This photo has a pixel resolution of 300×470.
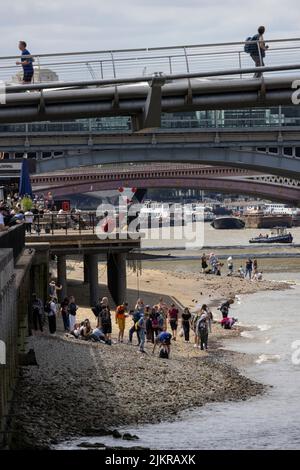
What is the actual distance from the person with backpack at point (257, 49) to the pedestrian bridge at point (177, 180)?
94.1 metres

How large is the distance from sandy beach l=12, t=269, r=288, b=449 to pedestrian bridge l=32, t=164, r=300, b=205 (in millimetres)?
81856

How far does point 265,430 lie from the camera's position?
33.7 m

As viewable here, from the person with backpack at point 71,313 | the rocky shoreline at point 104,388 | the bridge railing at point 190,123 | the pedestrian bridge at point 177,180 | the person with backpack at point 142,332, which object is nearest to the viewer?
the rocky shoreline at point 104,388

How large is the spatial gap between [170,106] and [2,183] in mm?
25314

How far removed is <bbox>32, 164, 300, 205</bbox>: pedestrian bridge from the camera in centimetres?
13100

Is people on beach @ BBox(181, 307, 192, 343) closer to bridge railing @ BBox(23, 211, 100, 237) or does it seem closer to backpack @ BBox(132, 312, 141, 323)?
backpack @ BBox(132, 312, 141, 323)

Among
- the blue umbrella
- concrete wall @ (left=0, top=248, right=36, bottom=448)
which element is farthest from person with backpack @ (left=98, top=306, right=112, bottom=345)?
the blue umbrella

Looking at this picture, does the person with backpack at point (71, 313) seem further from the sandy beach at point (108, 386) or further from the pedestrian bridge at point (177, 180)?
the pedestrian bridge at point (177, 180)

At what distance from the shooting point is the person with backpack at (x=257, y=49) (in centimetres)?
3497

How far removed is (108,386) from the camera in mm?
36719

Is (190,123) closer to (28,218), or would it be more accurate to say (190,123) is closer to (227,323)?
(227,323)

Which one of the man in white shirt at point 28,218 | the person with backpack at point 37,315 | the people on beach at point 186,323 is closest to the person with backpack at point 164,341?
the person with backpack at point 37,315

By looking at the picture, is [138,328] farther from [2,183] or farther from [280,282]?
[280,282]

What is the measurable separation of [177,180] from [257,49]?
97.4 meters
